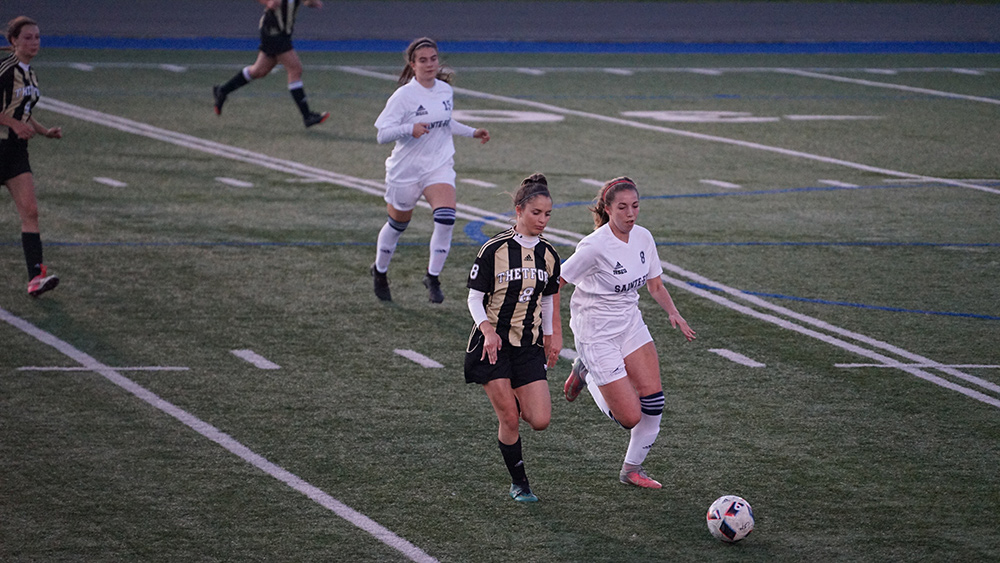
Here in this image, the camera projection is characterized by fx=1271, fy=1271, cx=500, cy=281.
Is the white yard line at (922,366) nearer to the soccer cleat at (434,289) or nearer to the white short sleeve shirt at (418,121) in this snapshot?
the soccer cleat at (434,289)

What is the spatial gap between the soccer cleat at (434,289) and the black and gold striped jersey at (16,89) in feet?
12.1

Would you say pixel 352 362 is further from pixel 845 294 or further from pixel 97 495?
pixel 845 294

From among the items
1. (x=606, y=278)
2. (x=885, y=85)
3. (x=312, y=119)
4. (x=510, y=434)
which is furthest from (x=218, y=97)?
(x=510, y=434)

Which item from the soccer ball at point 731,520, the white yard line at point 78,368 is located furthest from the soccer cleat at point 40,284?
the soccer ball at point 731,520

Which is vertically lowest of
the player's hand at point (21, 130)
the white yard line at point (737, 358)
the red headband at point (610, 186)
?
the white yard line at point (737, 358)

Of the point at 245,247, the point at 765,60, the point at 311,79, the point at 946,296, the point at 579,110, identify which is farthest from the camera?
the point at 765,60

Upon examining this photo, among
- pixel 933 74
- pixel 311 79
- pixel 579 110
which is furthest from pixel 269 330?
pixel 933 74

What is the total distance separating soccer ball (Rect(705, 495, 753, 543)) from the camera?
20.5 ft

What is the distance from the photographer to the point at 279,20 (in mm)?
18875

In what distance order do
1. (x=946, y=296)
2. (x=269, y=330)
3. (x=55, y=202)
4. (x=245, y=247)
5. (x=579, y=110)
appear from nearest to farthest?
(x=269, y=330)
(x=946, y=296)
(x=245, y=247)
(x=55, y=202)
(x=579, y=110)

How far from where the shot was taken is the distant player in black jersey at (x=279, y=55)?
61.8 ft

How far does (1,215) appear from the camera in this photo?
13.8 m

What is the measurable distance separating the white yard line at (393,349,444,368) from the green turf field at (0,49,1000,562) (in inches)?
6.8

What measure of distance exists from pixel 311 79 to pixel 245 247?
11511 millimetres
